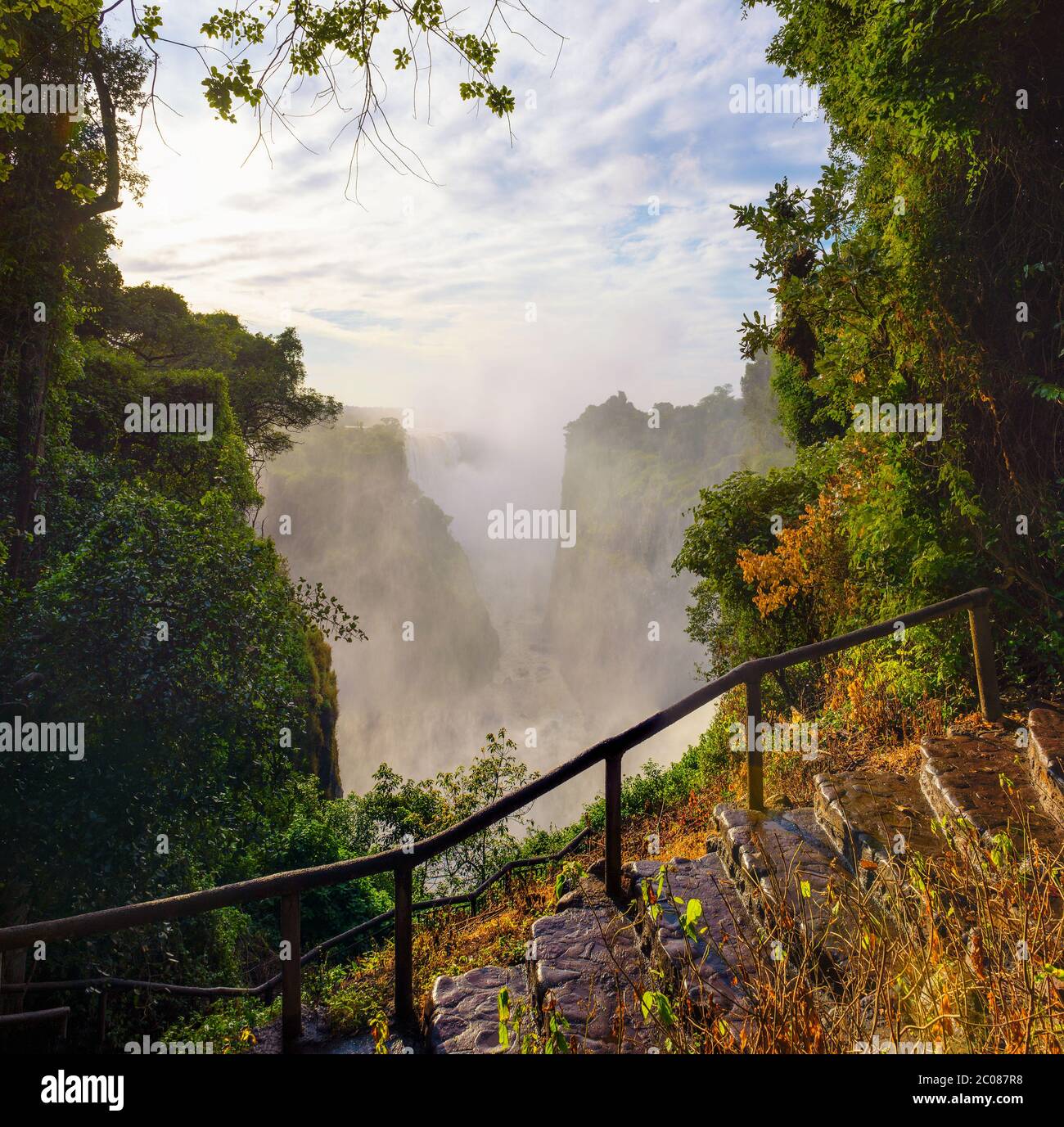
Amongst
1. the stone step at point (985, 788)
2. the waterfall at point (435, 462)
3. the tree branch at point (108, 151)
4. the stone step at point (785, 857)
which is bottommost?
the stone step at point (785, 857)

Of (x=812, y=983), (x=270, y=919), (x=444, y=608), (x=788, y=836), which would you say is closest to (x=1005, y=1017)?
(x=812, y=983)

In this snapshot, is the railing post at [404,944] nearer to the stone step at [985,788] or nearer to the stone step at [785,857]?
the stone step at [785,857]

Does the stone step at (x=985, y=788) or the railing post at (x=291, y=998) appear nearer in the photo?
the railing post at (x=291, y=998)

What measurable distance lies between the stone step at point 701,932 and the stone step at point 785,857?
Answer: 0.40 feet

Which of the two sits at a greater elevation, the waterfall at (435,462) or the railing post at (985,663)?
the waterfall at (435,462)

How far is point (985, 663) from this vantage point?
5078 millimetres

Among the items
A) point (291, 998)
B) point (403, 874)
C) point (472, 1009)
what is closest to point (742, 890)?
point (472, 1009)

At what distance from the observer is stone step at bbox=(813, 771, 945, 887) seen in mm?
3510

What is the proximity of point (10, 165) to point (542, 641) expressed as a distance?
312 feet

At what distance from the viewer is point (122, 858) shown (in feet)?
25.7

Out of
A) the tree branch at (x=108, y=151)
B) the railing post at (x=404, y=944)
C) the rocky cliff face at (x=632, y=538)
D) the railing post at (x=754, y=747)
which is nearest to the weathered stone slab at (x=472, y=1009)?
the railing post at (x=404, y=944)

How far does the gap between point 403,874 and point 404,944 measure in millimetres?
419

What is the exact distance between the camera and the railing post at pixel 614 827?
340 cm

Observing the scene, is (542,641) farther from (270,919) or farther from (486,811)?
(486,811)
